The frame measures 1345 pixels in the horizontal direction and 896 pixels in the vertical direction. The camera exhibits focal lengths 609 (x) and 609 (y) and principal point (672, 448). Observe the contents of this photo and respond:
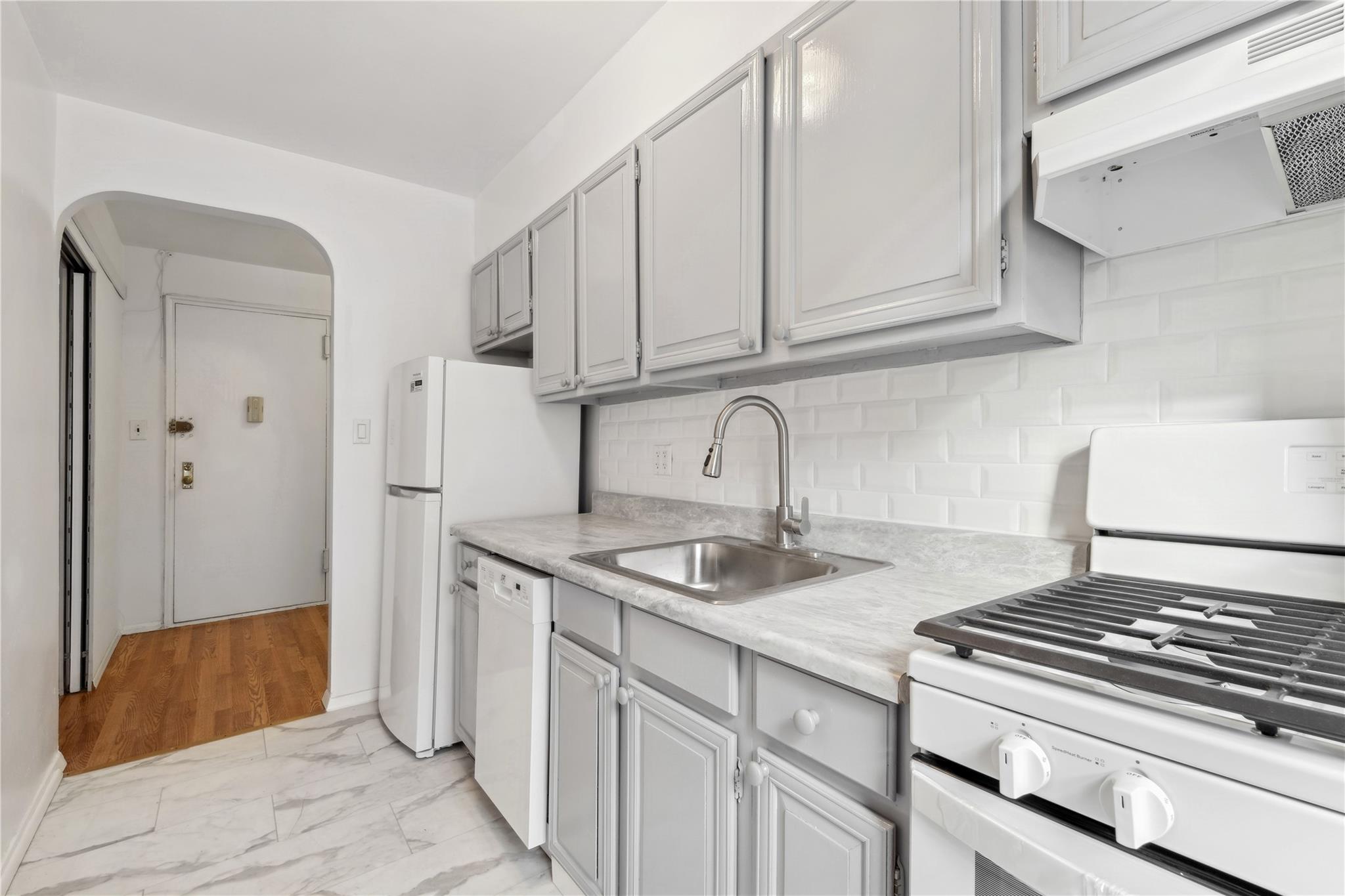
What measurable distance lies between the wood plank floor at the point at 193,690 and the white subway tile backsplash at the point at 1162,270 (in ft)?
10.9

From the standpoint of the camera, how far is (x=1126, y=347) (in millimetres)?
1122

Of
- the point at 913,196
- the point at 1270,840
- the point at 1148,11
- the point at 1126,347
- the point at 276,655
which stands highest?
the point at 1148,11

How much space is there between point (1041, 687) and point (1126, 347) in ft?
2.58

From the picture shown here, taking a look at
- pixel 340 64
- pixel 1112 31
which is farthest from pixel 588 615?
pixel 340 64

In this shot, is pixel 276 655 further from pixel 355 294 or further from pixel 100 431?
pixel 355 294

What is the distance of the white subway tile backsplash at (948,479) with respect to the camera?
1.34m

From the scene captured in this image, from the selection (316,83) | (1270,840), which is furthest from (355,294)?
(1270,840)

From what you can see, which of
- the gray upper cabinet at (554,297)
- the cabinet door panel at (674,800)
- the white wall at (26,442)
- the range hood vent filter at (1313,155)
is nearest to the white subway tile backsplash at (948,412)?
the range hood vent filter at (1313,155)

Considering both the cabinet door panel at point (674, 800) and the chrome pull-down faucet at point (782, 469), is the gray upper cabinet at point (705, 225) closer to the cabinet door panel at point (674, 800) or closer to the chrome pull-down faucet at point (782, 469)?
the chrome pull-down faucet at point (782, 469)

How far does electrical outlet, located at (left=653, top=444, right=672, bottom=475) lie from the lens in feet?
7.47

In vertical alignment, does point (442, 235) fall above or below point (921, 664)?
above

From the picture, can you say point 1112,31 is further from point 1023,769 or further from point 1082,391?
point 1023,769

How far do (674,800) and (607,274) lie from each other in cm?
154

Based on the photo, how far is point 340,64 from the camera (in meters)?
2.26
